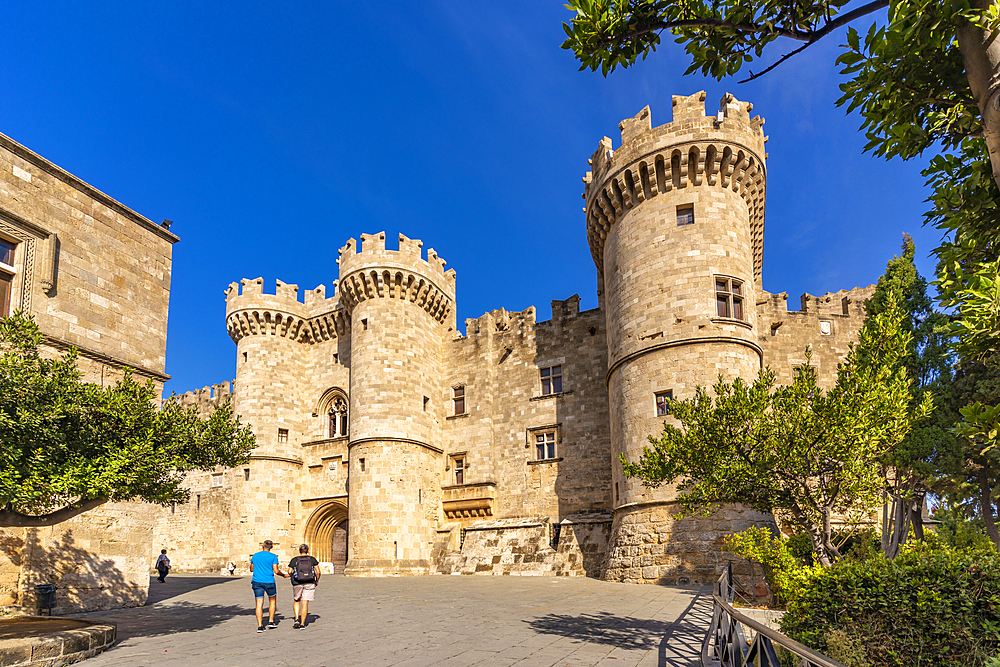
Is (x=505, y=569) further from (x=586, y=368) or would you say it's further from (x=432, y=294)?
(x=432, y=294)

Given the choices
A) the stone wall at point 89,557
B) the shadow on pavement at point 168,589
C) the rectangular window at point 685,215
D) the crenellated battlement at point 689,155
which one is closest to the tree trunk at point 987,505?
the crenellated battlement at point 689,155

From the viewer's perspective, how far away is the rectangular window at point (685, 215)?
18859mm

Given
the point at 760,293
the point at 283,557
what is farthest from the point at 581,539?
the point at 283,557

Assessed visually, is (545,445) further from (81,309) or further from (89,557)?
(81,309)

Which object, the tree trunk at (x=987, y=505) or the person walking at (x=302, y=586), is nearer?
the person walking at (x=302, y=586)

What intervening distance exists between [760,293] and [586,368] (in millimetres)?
6838

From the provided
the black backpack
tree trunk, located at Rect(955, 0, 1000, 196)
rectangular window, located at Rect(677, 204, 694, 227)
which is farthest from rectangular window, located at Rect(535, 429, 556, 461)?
tree trunk, located at Rect(955, 0, 1000, 196)

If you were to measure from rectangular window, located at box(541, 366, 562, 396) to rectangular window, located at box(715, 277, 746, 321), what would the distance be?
777cm

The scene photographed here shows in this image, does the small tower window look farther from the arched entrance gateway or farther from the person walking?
the arched entrance gateway

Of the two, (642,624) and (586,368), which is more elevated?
(586,368)

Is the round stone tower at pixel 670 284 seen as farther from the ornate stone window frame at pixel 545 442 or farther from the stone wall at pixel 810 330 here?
the ornate stone window frame at pixel 545 442

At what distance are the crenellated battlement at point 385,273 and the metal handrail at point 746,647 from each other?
61.5 ft

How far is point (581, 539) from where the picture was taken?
2091 centimetres

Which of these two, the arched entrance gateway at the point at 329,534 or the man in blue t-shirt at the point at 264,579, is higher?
the man in blue t-shirt at the point at 264,579
